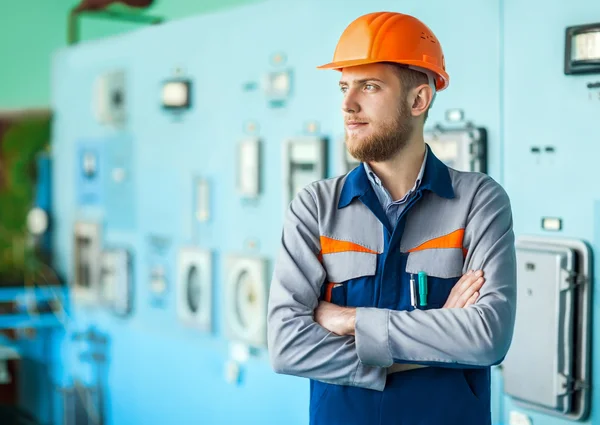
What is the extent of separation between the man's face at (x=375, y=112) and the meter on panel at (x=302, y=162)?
60.8 inches

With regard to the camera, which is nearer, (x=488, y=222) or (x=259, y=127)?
(x=488, y=222)

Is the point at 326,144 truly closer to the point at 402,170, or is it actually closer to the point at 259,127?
the point at 259,127

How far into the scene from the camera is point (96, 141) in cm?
558

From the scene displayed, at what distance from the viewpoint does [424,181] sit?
6.80ft

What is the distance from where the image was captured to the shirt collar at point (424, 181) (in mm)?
2057

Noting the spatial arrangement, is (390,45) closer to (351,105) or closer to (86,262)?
(351,105)

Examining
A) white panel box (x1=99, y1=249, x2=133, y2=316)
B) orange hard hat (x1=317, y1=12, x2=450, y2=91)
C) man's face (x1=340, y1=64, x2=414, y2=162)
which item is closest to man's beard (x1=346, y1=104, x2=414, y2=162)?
man's face (x1=340, y1=64, x2=414, y2=162)

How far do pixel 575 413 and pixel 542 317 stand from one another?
33cm

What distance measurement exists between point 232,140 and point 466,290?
2.48 metres

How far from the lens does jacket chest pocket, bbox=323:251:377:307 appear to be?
2027 mm


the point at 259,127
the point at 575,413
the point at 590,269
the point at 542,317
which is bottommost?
the point at 575,413

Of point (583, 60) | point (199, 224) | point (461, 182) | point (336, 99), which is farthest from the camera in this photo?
point (199, 224)

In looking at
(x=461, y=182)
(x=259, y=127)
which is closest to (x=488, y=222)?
(x=461, y=182)

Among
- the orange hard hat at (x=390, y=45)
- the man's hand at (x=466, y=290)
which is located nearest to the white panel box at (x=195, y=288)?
the orange hard hat at (x=390, y=45)
